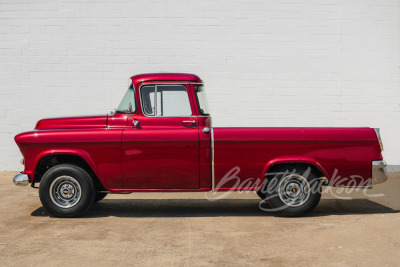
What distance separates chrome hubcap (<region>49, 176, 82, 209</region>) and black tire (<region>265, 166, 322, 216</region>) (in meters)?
2.63

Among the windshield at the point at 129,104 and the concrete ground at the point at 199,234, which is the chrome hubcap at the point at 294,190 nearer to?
the concrete ground at the point at 199,234

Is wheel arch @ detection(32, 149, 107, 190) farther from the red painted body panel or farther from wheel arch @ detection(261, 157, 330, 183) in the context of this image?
wheel arch @ detection(261, 157, 330, 183)

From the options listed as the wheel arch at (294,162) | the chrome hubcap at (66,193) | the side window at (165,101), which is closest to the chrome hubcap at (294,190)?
the wheel arch at (294,162)

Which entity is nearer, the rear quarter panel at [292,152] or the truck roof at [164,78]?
the rear quarter panel at [292,152]

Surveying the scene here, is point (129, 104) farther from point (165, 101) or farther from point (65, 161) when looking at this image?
point (65, 161)

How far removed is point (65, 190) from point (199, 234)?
2.15 m

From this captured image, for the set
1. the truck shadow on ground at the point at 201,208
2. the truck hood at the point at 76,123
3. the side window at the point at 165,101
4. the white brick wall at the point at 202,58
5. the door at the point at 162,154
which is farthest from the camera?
the white brick wall at the point at 202,58

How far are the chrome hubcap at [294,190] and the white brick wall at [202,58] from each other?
5.15 m

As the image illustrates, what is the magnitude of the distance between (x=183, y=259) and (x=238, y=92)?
297 inches

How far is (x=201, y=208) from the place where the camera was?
24.8 feet

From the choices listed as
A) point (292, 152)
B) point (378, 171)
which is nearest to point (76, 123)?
point (292, 152)

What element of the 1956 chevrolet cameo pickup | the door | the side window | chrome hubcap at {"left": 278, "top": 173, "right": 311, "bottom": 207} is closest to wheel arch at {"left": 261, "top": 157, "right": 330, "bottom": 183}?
the 1956 chevrolet cameo pickup

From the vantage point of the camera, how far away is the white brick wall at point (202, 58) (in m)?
11.8

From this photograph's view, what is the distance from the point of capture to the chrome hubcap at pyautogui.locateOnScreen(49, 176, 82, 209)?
669cm
